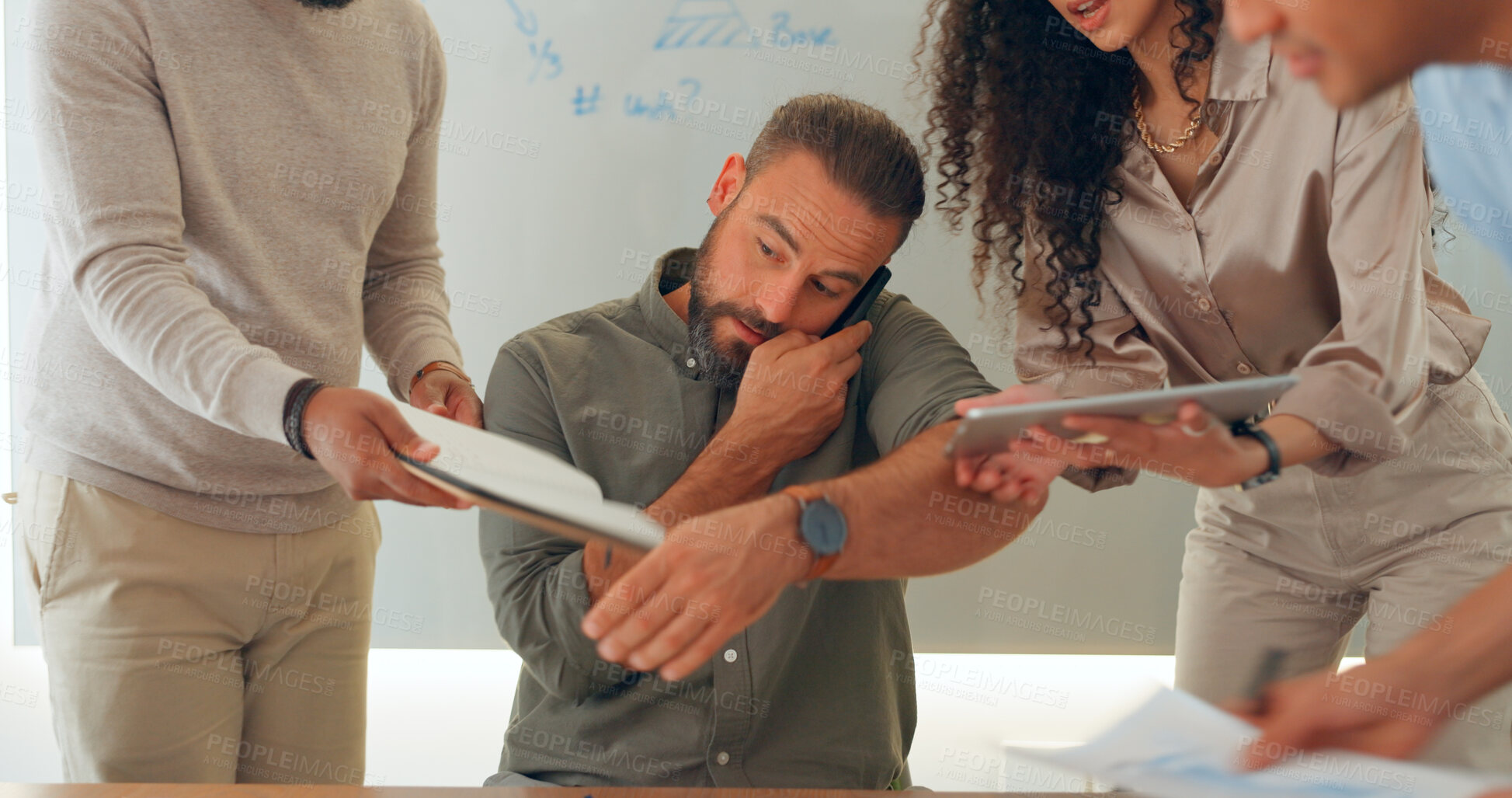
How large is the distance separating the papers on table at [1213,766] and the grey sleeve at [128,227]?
936mm

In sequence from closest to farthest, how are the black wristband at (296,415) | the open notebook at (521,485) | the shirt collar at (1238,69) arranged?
the open notebook at (521,485) < the black wristband at (296,415) < the shirt collar at (1238,69)

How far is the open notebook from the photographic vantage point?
0.86 meters

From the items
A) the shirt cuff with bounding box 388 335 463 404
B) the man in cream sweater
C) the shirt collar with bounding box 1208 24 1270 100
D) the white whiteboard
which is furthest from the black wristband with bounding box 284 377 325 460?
the white whiteboard

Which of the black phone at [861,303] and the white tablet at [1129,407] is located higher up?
the white tablet at [1129,407]

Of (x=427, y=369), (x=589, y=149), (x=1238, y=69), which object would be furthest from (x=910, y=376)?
(x=589, y=149)

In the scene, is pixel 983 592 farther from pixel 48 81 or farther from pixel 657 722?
pixel 48 81

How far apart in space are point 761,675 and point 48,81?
3.77 ft

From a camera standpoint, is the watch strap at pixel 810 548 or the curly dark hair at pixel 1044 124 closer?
the watch strap at pixel 810 548

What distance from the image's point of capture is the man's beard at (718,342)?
58.7 inches

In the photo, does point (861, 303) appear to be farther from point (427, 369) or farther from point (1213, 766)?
point (1213, 766)

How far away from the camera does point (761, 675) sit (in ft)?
4.40

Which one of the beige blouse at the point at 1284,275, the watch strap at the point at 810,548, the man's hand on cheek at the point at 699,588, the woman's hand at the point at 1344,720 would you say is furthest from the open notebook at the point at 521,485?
the beige blouse at the point at 1284,275

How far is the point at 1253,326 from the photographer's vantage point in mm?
1445

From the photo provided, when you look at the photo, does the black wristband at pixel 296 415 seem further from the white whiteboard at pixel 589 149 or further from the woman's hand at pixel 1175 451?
the white whiteboard at pixel 589 149
